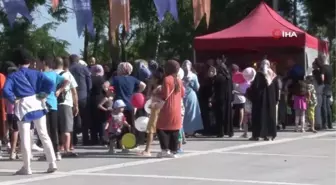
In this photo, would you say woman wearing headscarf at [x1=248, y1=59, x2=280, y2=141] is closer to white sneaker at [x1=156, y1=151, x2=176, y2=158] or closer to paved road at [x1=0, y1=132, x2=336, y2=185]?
paved road at [x1=0, y1=132, x2=336, y2=185]

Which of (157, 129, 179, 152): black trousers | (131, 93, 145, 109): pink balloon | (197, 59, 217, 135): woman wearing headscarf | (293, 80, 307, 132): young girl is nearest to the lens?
(157, 129, 179, 152): black trousers

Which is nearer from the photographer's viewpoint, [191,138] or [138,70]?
[138,70]

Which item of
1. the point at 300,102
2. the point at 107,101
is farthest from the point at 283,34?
the point at 107,101

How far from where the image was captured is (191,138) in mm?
19562

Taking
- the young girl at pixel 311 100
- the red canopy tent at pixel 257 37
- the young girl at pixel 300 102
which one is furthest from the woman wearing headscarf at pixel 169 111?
the red canopy tent at pixel 257 37

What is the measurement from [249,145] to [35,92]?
6027mm

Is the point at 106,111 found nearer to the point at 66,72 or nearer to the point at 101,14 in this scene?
the point at 66,72

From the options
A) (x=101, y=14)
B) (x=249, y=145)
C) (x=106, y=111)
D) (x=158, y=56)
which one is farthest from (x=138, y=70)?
(x=158, y=56)

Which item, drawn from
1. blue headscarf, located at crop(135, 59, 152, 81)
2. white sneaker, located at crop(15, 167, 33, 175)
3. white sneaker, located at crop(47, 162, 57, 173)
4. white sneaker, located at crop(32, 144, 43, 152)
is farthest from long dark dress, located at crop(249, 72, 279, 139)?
white sneaker, located at crop(15, 167, 33, 175)

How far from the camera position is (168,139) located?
585 inches

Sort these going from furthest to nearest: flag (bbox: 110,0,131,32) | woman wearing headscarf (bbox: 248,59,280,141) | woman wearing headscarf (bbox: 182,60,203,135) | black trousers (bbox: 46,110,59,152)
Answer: flag (bbox: 110,0,131,32)
woman wearing headscarf (bbox: 248,59,280,141)
woman wearing headscarf (bbox: 182,60,203,135)
black trousers (bbox: 46,110,59,152)

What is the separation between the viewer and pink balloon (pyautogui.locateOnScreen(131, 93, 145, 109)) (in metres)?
15.4

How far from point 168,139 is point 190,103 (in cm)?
331

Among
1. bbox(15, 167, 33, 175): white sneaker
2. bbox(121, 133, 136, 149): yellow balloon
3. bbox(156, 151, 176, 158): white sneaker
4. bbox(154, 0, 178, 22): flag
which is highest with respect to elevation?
bbox(154, 0, 178, 22): flag
